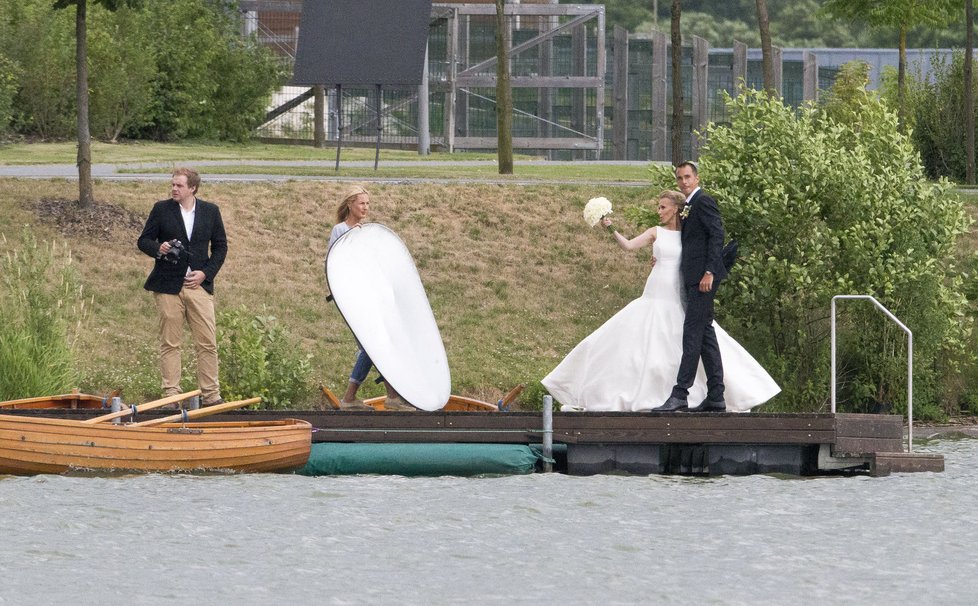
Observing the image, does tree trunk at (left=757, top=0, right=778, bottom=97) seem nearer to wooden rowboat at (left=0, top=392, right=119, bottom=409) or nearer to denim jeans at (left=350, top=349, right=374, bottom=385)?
denim jeans at (left=350, top=349, right=374, bottom=385)

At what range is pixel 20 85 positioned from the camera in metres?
41.4

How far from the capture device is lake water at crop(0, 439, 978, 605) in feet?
42.4

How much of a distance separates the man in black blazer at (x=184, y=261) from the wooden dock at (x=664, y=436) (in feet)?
2.79

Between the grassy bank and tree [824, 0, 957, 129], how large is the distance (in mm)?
10992

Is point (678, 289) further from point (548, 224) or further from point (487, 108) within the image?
point (487, 108)

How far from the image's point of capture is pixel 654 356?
17062 mm

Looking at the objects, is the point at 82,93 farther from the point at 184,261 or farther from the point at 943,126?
the point at 943,126

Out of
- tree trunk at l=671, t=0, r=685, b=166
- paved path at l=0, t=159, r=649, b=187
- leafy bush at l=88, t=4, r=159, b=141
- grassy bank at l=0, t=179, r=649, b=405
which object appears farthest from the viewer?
leafy bush at l=88, t=4, r=159, b=141

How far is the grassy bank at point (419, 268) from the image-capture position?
78.2 ft

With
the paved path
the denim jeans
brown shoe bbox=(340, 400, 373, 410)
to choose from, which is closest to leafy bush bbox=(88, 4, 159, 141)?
the paved path

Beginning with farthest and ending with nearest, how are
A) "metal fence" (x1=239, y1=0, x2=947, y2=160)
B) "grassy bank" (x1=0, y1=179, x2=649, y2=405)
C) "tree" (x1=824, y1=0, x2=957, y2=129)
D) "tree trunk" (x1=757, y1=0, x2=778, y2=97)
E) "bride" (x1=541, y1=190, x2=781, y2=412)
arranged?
"metal fence" (x1=239, y1=0, x2=947, y2=160), "tree" (x1=824, y1=0, x2=957, y2=129), "tree trunk" (x1=757, y1=0, x2=778, y2=97), "grassy bank" (x1=0, y1=179, x2=649, y2=405), "bride" (x1=541, y1=190, x2=781, y2=412)

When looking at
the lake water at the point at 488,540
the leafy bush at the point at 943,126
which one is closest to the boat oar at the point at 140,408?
the lake water at the point at 488,540

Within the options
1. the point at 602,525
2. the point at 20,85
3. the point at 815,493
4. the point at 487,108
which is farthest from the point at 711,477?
the point at 487,108

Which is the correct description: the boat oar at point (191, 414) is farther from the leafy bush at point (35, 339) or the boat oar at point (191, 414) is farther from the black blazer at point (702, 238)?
the black blazer at point (702, 238)
